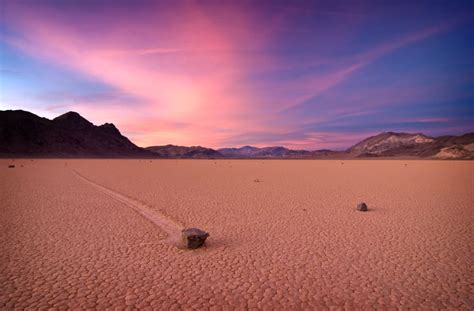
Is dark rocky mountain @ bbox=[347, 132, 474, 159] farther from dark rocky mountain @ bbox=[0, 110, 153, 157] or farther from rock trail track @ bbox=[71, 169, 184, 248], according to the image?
dark rocky mountain @ bbox=[0, 110, 153, 157]

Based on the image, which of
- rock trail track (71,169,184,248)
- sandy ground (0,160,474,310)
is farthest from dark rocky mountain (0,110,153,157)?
sandy ground (0,160,474,310)

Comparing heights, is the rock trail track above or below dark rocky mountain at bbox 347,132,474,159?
below

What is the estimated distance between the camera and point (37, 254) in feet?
22.3

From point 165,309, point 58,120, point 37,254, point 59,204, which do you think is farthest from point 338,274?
point 58,120

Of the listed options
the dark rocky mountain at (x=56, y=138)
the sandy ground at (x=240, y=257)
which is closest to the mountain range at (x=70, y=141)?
the dark rocky mountain at (x=56, y=138)

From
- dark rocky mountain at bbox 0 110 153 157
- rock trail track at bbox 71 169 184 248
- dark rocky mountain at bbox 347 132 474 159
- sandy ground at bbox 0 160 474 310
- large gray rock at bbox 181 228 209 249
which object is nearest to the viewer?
sandy ground at bbox 0 160 474 310

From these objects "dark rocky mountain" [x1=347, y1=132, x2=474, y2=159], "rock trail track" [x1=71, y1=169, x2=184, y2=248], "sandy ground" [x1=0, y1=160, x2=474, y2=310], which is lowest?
"sandy ground" [x1=0, y1=160, x2=474, y2=310]

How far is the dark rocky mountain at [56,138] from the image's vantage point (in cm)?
11112

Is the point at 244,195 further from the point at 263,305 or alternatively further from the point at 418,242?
the point at 263,305

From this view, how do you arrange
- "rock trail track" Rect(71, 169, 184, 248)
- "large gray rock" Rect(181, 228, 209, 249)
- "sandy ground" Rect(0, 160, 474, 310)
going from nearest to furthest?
"sandy ground" Rect(0, 160, 474, 310) → "large gray rock" Rect(181, 228, 209, 249) → "rock trail track" Rect(71, 169, 184, 248)

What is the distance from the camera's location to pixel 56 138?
12575 cm

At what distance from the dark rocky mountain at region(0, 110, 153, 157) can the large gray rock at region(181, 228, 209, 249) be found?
119640mm

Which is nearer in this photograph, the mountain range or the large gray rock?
the large gray rock

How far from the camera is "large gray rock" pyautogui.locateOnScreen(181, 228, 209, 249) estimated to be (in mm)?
7090
